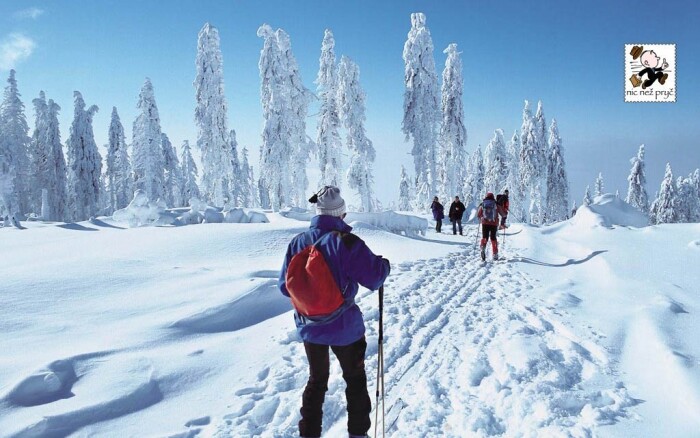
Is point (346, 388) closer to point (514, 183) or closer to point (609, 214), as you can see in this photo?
point (609, 214)

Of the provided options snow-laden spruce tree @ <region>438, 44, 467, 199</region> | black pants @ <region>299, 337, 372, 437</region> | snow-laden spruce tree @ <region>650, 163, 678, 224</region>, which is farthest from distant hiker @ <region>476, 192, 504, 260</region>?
snow-laden spruce tree @ <region>650, 163, 678, 224</region>

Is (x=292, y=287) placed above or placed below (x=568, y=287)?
above

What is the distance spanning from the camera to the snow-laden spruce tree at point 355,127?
1194 inches

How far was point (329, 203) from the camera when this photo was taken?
2809 millimetres

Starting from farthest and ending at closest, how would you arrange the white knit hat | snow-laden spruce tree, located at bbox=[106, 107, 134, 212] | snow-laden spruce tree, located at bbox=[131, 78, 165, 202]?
snow-laden spruce tree, located at bbox=[106, 107, 134, 212] < snow-laden spruce tree, located at bbox=[131, 78, 165, 202] < the white knit hat

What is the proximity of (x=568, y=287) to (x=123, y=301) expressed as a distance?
803 centimetres

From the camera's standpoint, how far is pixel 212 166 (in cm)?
3253

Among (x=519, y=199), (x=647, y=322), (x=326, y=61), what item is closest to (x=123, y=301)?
(x=647, y=322)

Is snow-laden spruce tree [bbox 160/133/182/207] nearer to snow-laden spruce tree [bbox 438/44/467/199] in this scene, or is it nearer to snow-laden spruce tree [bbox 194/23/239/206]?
snow-laden spruce tree [bbox 194/23/239/206]

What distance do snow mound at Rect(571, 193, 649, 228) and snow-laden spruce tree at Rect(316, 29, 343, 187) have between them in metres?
17.0

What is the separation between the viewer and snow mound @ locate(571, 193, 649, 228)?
60.8ft

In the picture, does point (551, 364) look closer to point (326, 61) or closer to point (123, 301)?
point (123, 301)

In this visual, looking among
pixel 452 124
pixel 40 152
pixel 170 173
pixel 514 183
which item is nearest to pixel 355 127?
pixel 452 124

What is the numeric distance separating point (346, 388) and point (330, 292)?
86 cm
